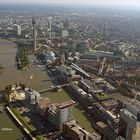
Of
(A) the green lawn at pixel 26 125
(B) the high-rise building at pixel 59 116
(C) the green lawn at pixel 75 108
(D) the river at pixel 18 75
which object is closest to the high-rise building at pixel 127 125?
(C) the green lawn at pixel 75 108

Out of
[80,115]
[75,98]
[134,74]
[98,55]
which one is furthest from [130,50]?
[80,115]

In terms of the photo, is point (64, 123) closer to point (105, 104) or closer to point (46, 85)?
point (105, 104)

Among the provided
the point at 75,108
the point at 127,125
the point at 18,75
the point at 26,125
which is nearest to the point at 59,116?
Answer: the point at 26,125

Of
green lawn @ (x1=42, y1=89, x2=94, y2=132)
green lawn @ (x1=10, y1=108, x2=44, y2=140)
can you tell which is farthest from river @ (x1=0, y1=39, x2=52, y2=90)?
green lawn @ (x1=10, y1=108, x2=44, y2=140)

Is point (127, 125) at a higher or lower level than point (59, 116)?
higher

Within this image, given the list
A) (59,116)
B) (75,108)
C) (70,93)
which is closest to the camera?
(59,116)

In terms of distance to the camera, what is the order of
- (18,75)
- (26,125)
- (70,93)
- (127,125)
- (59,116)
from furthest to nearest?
(18,75), (70,93), (26,125), (59,116), (127,125)

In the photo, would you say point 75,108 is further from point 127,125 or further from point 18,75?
point 18,75

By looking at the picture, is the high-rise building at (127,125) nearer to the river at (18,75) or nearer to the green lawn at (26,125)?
the green lawn at (26,125)
